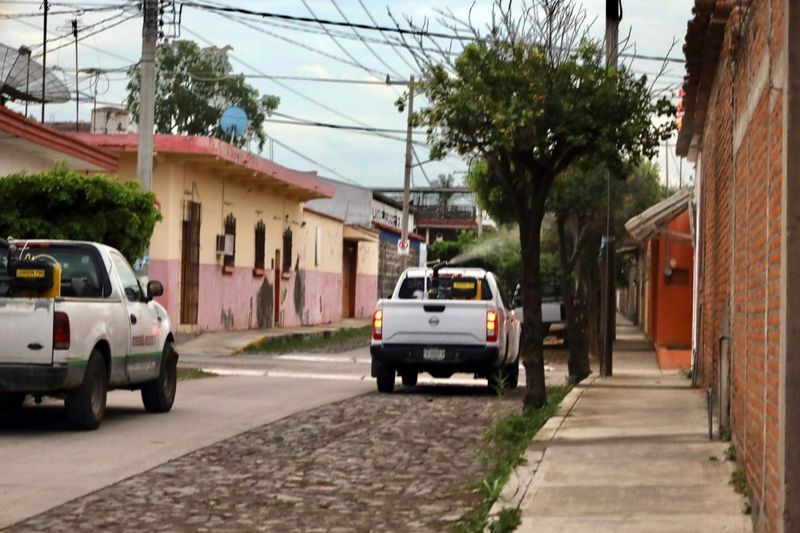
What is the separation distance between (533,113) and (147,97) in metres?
10.2

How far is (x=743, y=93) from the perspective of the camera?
Result: 34.8 feet

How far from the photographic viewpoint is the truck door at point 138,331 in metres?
15.5

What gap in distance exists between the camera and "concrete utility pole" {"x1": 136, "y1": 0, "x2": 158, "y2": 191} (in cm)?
2461

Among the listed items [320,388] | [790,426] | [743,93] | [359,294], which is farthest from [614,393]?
[359,294]

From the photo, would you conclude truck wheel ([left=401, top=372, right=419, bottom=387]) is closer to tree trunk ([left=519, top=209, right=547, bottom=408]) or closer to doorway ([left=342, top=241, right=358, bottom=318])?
tree trunk ([left=519, top=209, right=547, bottom=408])

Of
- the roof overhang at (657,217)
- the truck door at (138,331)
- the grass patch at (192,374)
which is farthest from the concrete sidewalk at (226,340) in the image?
→ the truck door at (138,331)

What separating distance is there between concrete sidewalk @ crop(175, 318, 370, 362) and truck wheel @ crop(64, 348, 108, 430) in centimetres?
1370

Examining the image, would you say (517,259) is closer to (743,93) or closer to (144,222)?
(144,222)

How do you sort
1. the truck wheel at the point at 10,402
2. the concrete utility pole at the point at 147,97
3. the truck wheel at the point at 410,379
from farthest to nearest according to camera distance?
the concrete utility pole at the point at 147,97
the truck wheel at the point at 410,379
the truck wheel at the point at 10,402

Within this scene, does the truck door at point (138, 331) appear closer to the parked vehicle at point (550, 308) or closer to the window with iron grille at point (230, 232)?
the parked vehicle at point (550, 308)

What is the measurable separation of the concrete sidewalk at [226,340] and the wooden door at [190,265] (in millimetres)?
673

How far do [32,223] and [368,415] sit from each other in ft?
24.1

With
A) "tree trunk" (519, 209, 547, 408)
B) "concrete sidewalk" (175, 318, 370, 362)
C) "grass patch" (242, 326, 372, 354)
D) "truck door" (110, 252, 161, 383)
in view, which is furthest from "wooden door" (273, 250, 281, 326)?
"truck door" (110, 252, 161, 383)

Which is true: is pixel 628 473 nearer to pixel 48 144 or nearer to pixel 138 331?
pixel 138 331
